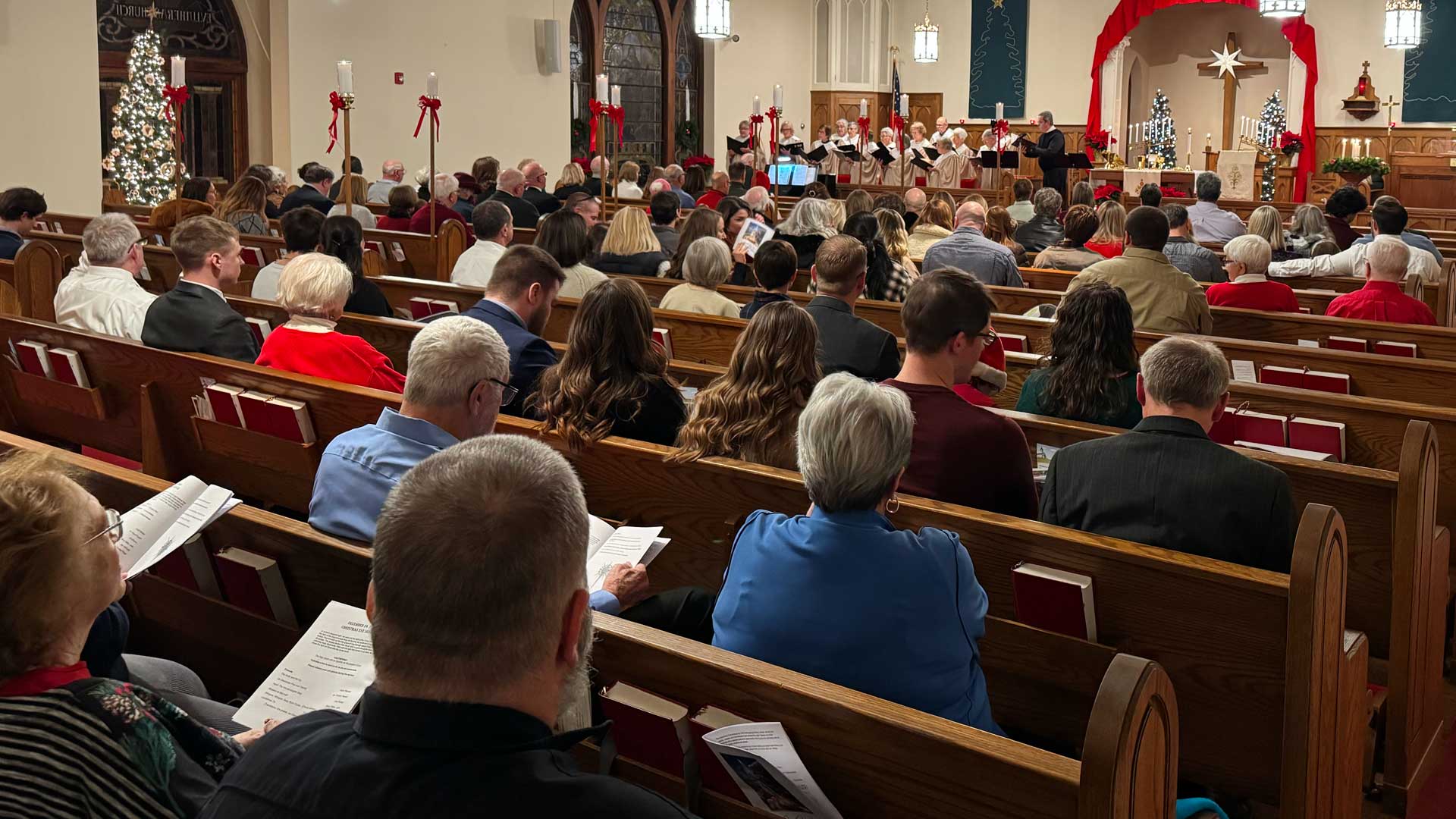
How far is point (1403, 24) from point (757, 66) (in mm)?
7624

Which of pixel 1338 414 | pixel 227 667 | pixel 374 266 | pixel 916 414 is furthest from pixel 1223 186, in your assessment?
pixel 227 667

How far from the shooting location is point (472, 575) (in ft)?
4.06

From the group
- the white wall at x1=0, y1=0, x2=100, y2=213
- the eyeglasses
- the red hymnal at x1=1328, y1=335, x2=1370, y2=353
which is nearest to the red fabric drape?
the red hymnal at x1=1328, y1=335, x2=1370, y2=353

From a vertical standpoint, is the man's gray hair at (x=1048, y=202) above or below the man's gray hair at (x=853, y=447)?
above

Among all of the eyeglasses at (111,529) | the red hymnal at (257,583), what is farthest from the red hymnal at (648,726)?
the red hymnal at (257,583)

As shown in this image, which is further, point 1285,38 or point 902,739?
point 1285,38

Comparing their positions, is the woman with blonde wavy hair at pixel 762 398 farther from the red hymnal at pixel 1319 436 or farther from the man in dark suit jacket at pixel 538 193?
the man in dark suit jacket at pixel 538 193

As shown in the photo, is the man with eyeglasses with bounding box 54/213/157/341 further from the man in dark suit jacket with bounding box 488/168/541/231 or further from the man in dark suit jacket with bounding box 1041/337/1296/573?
the man in dark suit jacket with bounding box 488/168/541/231

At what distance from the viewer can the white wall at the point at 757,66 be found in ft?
57.6

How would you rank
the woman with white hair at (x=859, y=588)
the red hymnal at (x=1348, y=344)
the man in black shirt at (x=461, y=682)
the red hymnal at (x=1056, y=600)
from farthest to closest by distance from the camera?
the red hymnal at (x=1348, y=344), the red hymnal at (x=1056, y=600), the woman with white hair at (x=859, y=588), the man in black shirt at (x=461, y=682)

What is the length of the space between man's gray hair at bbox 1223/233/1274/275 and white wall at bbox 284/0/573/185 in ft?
30.0

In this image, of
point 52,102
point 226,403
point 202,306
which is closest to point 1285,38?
point 52,102

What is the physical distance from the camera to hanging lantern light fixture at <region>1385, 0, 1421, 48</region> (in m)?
14.5

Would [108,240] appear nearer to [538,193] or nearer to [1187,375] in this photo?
[1187,375]
